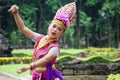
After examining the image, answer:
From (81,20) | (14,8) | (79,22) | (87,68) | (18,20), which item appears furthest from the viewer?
(79,22)

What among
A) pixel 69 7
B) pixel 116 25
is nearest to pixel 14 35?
pixel 116 25

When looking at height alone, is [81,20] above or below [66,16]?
below

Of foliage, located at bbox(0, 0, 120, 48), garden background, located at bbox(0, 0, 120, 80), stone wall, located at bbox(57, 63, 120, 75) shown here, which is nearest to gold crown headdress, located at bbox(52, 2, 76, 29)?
stone wall, located at bbox(57, 63, 120, 75)

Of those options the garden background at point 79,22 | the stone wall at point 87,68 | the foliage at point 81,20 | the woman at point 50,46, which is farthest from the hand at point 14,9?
the foliage at point 81,20

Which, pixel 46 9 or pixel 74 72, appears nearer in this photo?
pixel 74 72

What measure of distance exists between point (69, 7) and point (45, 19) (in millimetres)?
48302

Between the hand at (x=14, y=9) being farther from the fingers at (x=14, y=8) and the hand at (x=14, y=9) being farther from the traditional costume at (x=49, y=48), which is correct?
the traditional costume at (x=49, y=48)

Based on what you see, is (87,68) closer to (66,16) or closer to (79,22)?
(66,16)

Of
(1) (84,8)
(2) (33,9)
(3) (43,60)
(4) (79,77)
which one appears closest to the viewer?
(3) (43,60)

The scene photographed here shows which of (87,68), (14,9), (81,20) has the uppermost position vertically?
(14,9)

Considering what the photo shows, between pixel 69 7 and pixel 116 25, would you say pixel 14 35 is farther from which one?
pixel 69 7

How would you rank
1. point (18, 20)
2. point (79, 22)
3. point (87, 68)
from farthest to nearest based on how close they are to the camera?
point (79, 22)
point (87, 68)
point (18, 20)

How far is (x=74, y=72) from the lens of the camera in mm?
12891

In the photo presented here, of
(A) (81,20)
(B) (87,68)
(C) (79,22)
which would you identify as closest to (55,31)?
(B) (87,68)
